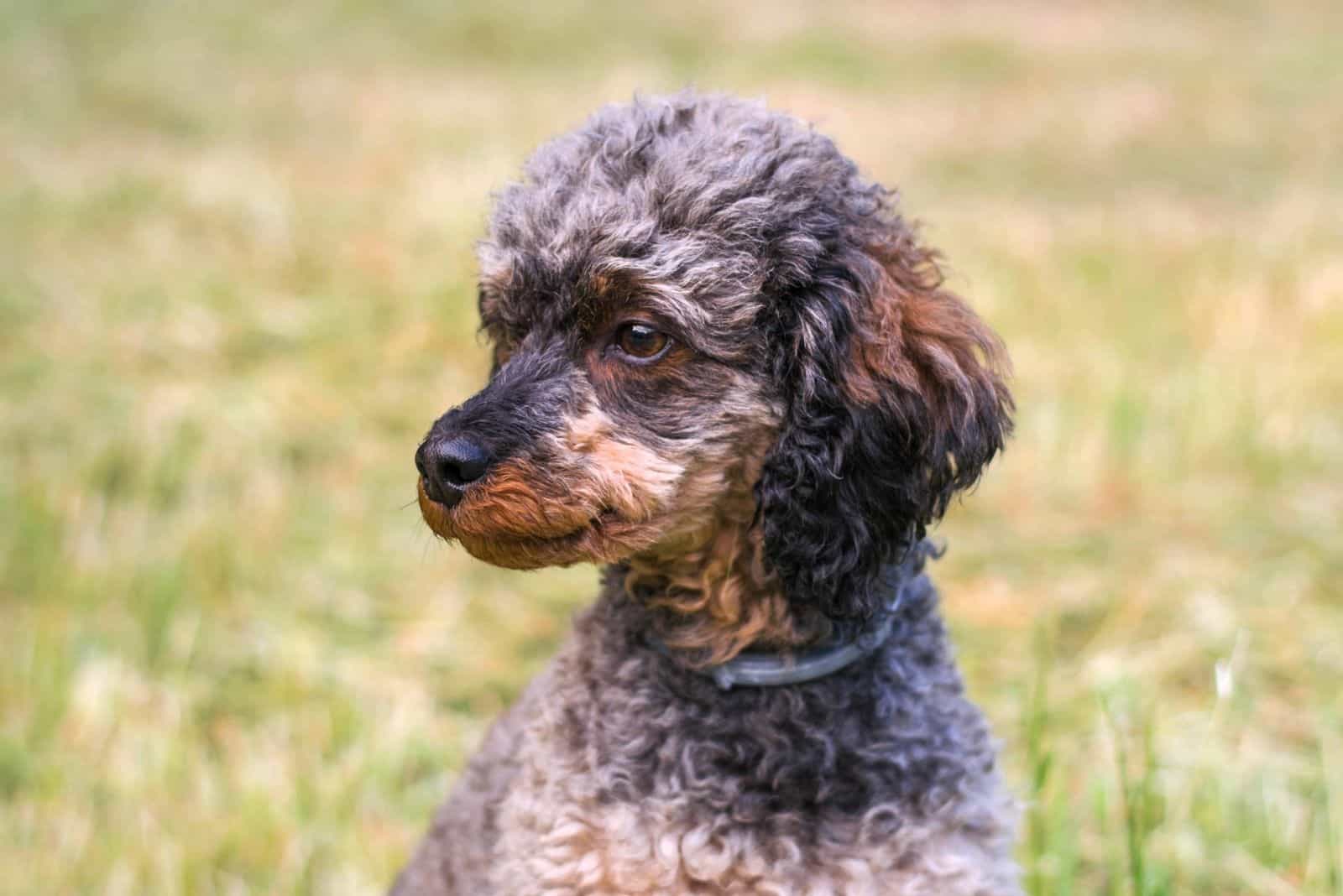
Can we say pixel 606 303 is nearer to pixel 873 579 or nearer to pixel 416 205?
pixel 873 579

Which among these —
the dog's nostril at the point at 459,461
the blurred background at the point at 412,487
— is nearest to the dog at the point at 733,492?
the dog's nostril at the point at 459,461

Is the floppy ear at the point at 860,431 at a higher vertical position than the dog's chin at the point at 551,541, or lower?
higher

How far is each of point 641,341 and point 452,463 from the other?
448mm

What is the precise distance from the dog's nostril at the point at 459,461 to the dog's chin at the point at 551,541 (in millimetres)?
59

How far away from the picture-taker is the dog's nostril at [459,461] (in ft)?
8.20

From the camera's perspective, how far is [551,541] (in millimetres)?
2588

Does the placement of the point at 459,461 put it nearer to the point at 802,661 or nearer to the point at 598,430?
the point at 598,430

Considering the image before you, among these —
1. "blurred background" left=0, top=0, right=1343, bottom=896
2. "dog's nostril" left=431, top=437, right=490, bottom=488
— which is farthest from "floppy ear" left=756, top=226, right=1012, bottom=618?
"blurred background" left=0, top=0, right=1343, bottom=896

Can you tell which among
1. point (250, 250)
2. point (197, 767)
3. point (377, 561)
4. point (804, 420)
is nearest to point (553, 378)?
point (804, 420)

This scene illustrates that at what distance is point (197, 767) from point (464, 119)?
8.61m

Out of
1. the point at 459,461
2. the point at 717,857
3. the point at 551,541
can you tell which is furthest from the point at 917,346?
the point at 717,857

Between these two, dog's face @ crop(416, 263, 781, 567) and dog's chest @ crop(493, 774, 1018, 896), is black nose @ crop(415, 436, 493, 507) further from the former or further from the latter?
dog's chest @ crop(493, 774, 1018, 896)

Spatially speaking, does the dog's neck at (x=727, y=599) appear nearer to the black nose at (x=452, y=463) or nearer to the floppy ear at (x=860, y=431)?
the floppy ear at (x=860, y=431)

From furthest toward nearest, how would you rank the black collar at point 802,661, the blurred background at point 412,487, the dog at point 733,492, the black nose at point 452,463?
1. the blurred background at point 412,487
2. the black collar at point 802,661
3. the dog at point 733,492
4. the black nose at point 452,463
